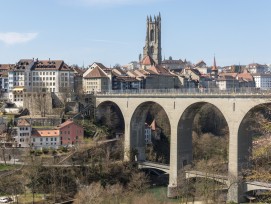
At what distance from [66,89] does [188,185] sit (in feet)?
109

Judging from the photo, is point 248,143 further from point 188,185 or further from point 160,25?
point 160,25

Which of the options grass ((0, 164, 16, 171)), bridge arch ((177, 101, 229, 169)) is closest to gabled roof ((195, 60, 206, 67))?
bridge arch ((177, 101, 229, 169))

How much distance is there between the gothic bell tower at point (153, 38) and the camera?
118 meters

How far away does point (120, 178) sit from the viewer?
50.0m

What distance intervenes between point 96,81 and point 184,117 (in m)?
34.1

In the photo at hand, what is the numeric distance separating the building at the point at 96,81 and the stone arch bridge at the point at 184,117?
36.3 ft

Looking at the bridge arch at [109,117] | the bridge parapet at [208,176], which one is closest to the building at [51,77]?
the bridge arch at [109,117]

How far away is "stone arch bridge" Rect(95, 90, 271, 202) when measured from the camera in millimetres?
41094

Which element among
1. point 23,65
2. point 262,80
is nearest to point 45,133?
point 23,65

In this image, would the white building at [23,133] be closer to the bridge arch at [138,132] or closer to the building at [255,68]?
the bridge arch at [138,132]

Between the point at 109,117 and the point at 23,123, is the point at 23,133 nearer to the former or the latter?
the point at 23,123

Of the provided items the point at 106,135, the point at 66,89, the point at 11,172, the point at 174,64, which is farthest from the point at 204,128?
the point at 174,64

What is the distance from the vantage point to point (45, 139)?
5456cm

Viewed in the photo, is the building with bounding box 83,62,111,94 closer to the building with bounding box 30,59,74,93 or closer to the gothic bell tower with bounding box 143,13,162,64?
the building with bounding box 30,59,74,93
